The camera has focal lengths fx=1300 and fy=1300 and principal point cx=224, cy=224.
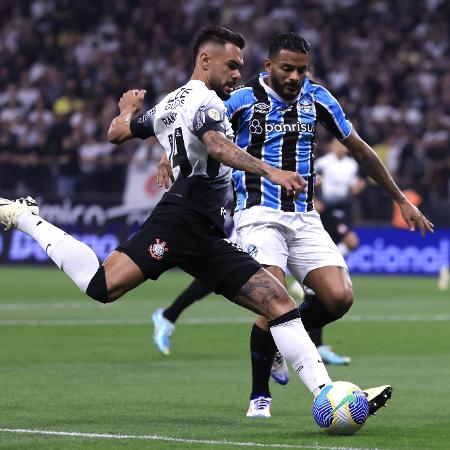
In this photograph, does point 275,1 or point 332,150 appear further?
point 275,1

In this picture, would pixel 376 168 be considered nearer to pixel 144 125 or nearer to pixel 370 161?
pixel 370 161

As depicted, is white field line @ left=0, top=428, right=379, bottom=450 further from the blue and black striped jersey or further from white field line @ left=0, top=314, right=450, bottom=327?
white field line @ left=0, top=314, right=450, bottom=327

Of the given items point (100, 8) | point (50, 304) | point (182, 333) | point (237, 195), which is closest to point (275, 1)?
point (100, 8)

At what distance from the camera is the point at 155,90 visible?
29.8m

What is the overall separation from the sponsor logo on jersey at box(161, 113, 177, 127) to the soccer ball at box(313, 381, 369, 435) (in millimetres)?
1779

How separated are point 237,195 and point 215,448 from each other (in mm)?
2614

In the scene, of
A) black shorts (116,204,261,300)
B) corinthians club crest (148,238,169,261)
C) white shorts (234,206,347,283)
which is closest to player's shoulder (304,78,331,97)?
white shorts (234,206,347,283)

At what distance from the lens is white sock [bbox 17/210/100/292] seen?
7.64m

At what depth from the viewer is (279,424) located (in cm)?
775

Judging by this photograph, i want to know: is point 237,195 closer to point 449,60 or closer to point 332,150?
point 332,150

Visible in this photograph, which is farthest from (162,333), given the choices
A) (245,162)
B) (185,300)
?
(245,162)

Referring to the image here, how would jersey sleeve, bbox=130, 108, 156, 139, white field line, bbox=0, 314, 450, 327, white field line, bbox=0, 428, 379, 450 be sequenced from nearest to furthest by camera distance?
white field line, bbox=0, 428, 379, 450 → jersey sleeve, bbox=130, 108, 156, 139 → white field line, bbox=0, 314, 450, 327

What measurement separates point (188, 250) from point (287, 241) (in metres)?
1.23

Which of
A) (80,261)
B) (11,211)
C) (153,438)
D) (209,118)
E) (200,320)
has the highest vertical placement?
(209,118)
